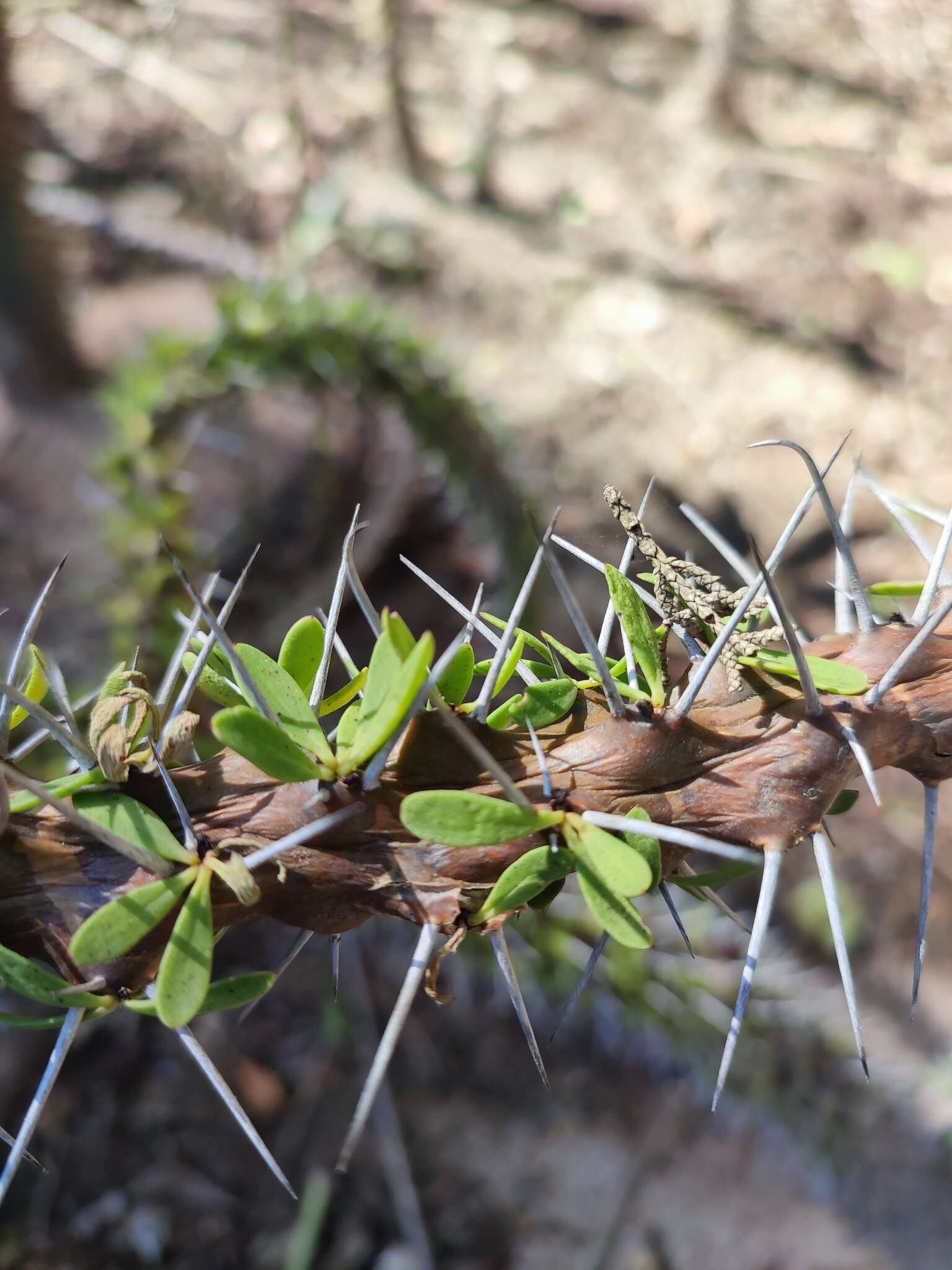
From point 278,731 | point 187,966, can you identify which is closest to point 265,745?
point 278,731

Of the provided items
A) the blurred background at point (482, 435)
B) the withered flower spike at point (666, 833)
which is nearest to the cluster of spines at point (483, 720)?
the withered flower spike at point (666, 833)

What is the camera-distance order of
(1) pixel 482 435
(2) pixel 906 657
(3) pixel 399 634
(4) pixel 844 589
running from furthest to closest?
(1) pixel 482 435, (4) pixel 844 589, (2) pixel 906 657, (3) pixel 399 634

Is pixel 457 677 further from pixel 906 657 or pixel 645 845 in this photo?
pixel 906 657

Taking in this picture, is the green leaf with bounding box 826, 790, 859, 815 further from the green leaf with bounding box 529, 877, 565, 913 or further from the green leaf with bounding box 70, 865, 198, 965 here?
the green leaf with bounding box 70, 865, 198, 965

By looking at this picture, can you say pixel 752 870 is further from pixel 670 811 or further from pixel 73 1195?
pixel 73 1195

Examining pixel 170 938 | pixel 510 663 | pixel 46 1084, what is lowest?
pixel 46 1084

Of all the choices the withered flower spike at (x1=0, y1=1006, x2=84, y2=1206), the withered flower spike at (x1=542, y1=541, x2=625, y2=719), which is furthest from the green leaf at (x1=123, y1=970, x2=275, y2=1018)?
the withered flower spike at (x1=542, y1=541, x2=625, y2=719)
